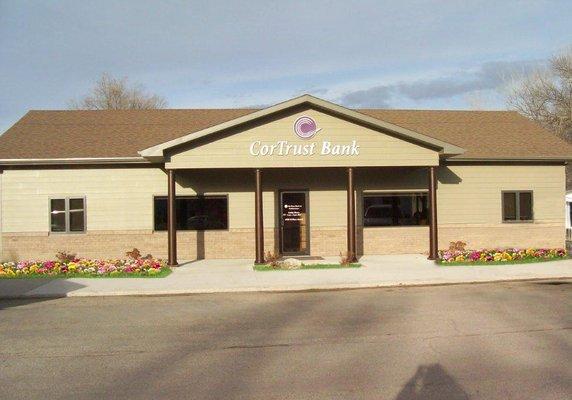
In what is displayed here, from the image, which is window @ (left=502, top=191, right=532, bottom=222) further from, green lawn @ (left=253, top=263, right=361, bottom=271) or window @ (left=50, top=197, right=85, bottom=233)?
window @ (left=50, top=197, right=85, bottom=233)

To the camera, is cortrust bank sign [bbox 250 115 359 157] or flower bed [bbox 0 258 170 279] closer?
flower bed [bbox 0 258 170 279]

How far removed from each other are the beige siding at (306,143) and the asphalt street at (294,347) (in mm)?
5987

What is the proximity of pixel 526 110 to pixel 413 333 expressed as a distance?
43.9 meters

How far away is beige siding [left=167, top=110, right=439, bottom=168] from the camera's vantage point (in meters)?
18.0

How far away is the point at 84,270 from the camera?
1692 cm

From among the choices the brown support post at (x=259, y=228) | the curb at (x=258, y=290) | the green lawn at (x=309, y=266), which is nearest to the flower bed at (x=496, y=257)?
the green lawn at (x=309, y=266)

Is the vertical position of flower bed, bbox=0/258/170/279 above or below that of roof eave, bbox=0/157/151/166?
below

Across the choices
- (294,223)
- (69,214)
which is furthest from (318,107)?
(69,214)

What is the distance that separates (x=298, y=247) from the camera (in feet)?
67.6

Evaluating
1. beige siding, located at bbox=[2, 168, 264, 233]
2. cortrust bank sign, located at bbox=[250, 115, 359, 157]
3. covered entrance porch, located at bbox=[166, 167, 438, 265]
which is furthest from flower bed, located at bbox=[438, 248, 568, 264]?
beige siding, located at bbox=[2, 168, 264, 233]

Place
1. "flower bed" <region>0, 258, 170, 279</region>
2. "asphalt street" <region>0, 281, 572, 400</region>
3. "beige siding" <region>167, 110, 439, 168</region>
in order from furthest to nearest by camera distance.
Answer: "beige siding" <region>167, 110, 439, 168</region> < "flower bed" <region>0, 258, 170, 279</region> < "asphalt street" <region>0, 281, 572, 400</region>

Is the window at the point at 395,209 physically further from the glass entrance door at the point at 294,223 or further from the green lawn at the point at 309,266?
the green lawn at the point at 309,266

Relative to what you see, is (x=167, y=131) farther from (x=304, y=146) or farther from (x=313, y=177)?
(x=304, y=146)

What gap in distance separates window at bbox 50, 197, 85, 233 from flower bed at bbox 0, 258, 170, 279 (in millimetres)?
2659
